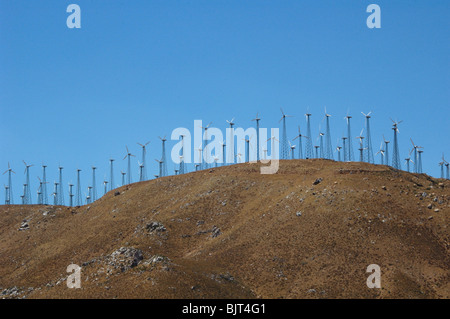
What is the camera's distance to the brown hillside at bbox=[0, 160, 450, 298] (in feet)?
352

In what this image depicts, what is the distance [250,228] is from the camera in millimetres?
135500

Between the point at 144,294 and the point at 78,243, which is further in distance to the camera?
the point at 78,243

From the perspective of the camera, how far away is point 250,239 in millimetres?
129625

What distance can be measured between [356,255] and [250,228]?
1098 inches

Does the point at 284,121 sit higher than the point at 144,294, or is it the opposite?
the point at 284,121

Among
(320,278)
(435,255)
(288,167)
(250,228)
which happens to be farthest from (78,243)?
(435,255)

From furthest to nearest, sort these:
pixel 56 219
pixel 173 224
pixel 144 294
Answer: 1. pixel 56 219
2. pixel 173 224
3. pixel 144 294

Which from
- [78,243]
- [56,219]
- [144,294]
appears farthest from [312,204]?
[56,219]

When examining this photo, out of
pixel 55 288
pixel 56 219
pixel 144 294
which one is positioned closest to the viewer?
pixel 144 294

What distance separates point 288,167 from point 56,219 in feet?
241

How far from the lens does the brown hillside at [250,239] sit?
10719cm
